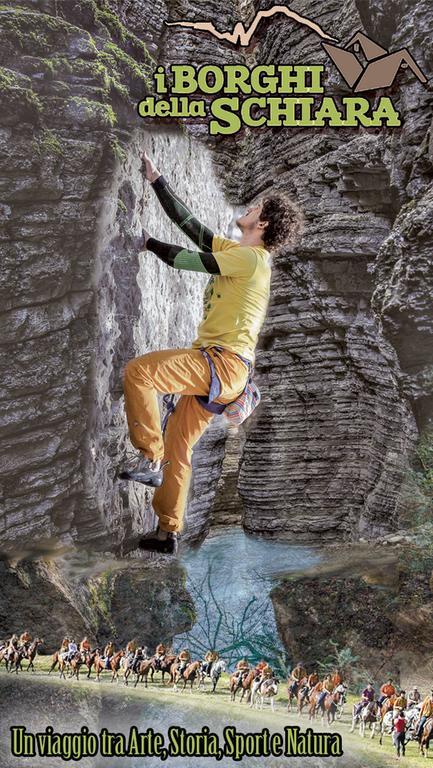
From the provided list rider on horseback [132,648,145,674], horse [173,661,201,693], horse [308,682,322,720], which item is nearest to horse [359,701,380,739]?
horse [308,682,322,720]

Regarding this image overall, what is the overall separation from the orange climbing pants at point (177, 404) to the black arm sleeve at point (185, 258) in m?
0.33

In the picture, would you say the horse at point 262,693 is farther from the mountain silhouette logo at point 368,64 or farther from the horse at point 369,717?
the mountain silhouette logo at point 368,64

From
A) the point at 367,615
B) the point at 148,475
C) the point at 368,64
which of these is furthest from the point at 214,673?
the point at 368,64

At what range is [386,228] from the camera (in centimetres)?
422

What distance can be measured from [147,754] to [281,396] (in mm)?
2040

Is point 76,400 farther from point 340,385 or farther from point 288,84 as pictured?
point 288,84

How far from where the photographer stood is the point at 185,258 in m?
2.81

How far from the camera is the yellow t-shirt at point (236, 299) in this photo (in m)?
2.92

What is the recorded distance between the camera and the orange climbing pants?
2.72 m

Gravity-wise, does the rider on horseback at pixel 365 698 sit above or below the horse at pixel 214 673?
below

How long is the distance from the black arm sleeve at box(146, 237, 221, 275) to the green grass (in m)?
1.94

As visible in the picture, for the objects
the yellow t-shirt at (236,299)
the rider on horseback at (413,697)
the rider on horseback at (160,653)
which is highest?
the yellow t-shirt at (236,299)

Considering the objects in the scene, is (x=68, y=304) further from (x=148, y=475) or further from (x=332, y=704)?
(x=332, y=704)

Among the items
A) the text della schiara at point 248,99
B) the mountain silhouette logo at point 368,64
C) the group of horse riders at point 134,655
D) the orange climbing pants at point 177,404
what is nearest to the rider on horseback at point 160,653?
the group of horse riders at point 134,655
